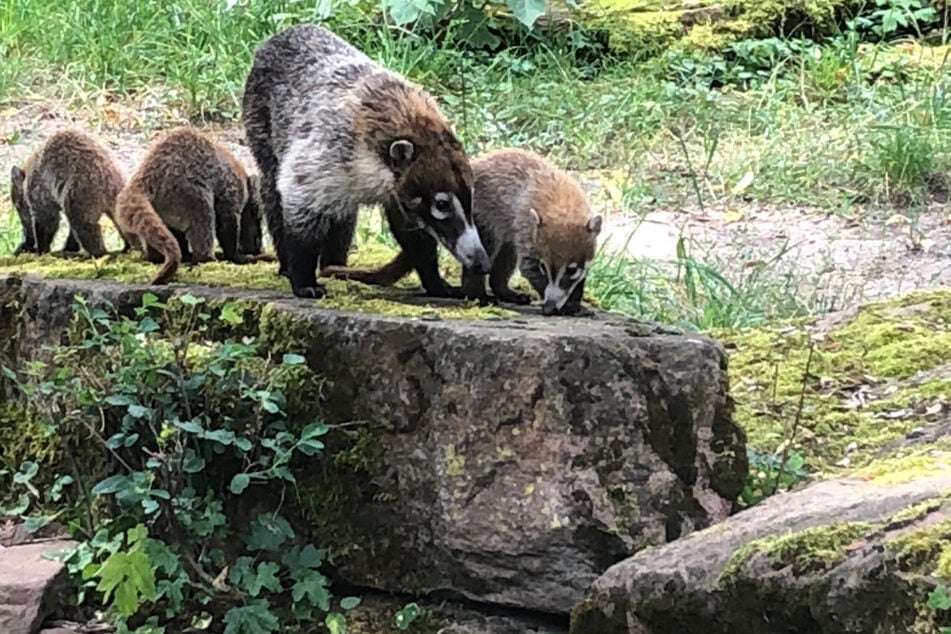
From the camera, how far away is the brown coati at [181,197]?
4500 mm

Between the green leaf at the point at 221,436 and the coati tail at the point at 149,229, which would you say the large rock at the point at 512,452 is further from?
the coati tail at the point at 149,229

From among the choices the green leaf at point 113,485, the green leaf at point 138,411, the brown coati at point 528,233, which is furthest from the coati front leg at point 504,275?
the green leaf at point 113,485

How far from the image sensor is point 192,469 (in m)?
3.63

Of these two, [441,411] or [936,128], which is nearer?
[441,411]

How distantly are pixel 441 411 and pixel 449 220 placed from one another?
65 cm

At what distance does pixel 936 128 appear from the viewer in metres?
8.41

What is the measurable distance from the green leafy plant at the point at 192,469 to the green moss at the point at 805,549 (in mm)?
1248

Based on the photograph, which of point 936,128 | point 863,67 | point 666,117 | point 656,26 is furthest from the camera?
point 656,26

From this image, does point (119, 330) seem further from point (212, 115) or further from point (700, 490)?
point (212, 115)

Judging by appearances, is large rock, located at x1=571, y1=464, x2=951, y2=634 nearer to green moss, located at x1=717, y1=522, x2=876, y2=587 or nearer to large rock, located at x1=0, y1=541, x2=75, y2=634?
green moss, located at x1=717, y1=522, x2=876, y2=587

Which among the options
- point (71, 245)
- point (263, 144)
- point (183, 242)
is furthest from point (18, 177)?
point (263, 144)

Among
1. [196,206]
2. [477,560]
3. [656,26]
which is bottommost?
[477,560]

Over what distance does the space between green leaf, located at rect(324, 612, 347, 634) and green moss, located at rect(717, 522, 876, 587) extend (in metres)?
1.19

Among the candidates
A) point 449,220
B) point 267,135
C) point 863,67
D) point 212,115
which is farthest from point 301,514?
point 863,67
